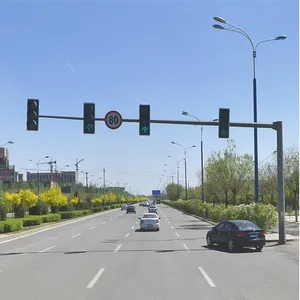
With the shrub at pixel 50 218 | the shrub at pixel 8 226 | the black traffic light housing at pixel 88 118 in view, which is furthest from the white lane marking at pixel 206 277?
the shrub at pixel 50 218

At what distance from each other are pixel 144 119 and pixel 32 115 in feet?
14.8

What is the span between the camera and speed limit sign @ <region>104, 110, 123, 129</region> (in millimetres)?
21266

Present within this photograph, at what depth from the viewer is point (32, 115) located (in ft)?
64.8

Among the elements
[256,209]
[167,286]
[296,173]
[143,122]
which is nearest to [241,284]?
[167,286]

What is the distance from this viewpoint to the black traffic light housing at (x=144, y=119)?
20.8 metres

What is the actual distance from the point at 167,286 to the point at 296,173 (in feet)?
121

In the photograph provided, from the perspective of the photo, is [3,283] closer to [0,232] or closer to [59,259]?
[59,259]

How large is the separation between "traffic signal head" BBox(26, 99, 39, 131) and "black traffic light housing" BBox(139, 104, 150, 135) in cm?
419

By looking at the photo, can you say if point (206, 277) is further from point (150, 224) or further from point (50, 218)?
point (50, 218)

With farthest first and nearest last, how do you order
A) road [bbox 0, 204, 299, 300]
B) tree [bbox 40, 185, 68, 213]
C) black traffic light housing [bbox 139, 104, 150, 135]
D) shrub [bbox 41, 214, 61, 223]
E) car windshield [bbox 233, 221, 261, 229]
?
tree [bbox 40, 185, 68, 213] → shrub [bbox 41, 214, 61, 223] → car windshield [bbox 233, 221, 261, 229] → black traffic light housing [bbox 139, 104, 150, 135] → road [bbox 0, 204, 299, 300]

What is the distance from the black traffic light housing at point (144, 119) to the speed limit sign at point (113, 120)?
3.30 ft

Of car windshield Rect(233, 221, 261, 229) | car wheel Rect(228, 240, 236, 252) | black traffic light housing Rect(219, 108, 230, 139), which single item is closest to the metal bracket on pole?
car windshield Rect(233, 221, 261, 229)

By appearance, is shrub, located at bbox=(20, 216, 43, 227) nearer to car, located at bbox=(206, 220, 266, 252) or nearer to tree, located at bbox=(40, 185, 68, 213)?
tree, located at bbox=(40, 185, 68, 213)

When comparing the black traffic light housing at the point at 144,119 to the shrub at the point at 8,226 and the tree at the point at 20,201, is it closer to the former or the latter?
the shrub at the point at 8,226
